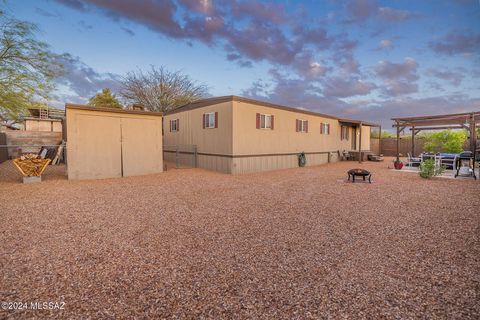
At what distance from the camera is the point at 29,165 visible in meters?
7.96

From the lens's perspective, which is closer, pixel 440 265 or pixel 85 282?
pixel 85 282

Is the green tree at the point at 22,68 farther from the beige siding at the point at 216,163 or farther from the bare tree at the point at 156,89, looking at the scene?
the bare tree at the point at 156,89

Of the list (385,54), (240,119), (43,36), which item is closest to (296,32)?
(385,54)

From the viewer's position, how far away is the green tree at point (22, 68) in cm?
834

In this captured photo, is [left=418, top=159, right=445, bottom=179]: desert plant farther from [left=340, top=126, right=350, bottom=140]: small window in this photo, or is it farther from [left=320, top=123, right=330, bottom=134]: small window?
[left=340, top=126, right=350, bottom=140]: small window

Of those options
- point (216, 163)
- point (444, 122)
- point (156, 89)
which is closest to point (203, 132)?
point (216, 163)

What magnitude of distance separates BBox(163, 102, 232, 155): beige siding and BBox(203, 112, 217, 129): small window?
6.2 inches

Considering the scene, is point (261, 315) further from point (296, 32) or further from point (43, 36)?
point (296, 32)

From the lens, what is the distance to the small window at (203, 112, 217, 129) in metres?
11.7

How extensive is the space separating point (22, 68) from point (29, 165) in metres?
3.78

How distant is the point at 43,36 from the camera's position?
348 inches

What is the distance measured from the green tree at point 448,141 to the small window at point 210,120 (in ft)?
51.0

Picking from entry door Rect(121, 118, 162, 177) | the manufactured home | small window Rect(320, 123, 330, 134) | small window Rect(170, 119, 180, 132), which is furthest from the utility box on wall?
small window Rect(320, 123, 330, 134)

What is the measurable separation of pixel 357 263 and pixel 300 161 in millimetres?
11921
